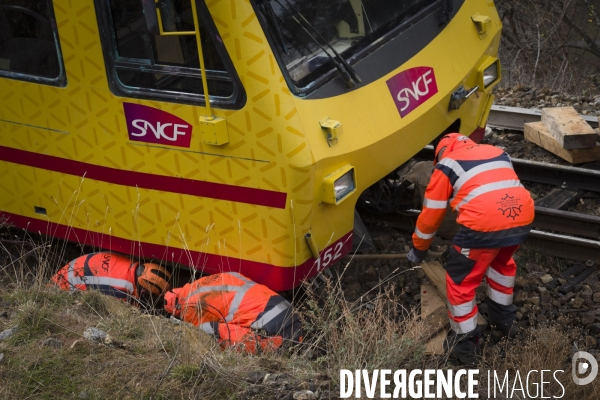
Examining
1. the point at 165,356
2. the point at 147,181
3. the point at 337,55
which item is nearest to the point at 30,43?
the point at 147,181

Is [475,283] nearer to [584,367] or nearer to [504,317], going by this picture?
[504,317]

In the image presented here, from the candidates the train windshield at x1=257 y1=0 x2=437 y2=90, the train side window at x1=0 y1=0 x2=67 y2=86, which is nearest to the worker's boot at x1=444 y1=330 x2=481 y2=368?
the train windshield at x1=257 y1=0 x2=437 y2=90

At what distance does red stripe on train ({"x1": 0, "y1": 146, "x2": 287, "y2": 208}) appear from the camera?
4168 millimetres

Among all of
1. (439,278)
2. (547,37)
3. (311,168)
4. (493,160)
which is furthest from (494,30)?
(547,37)

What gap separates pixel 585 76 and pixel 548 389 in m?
8.09

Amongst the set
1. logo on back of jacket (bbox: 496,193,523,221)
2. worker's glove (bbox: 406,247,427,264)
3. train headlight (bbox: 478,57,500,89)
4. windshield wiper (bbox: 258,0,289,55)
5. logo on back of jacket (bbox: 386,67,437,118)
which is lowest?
worker's glove (bbox: 406,247,427,264)

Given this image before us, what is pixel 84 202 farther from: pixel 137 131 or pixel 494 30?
pixel 494 30

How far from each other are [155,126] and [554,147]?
368 cm

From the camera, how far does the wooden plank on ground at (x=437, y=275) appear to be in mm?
4871

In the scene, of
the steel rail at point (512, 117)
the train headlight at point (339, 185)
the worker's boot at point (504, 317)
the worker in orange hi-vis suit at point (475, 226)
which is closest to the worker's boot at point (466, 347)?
the worker in orange hi-vis suit at point (475, 226)

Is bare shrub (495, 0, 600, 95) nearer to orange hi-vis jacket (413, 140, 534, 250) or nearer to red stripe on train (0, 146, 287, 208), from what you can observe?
orange hi-vis jacket (413, 140, 534, 250)

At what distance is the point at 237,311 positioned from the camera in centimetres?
432

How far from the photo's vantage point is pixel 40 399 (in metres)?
3.48

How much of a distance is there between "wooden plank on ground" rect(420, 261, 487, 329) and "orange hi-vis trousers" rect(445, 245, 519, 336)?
0.16 metres
